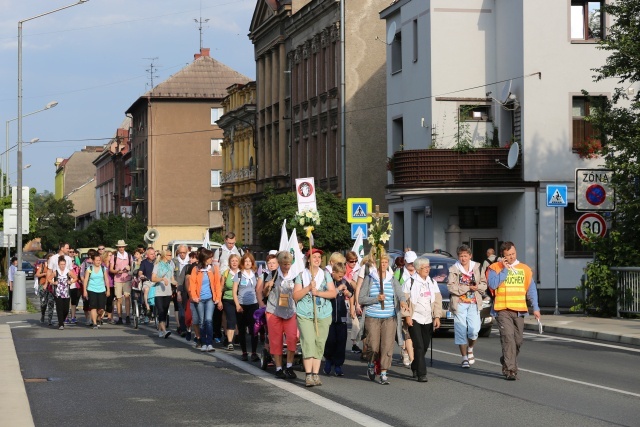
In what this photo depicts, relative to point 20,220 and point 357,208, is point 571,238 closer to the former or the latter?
point 357,208

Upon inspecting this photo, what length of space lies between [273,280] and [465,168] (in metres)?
22.0

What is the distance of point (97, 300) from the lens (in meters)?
28.8

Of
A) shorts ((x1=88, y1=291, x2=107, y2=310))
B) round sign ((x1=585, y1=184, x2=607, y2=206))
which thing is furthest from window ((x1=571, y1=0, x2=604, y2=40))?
shorts ((x1=88, y1=291, x2=107, y2=310))

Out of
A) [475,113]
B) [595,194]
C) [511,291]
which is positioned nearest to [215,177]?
[475,113]

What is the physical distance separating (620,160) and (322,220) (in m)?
18.0

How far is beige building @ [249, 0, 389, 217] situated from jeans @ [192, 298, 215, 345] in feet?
96.9

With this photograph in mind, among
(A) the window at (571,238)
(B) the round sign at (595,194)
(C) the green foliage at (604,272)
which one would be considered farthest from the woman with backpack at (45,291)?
(A) the window at (571,238)

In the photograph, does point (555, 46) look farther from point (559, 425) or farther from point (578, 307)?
point (559, 425)

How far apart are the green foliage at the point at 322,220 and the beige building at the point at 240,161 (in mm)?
20541

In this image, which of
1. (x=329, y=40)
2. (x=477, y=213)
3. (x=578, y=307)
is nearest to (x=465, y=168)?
(x=477, y=213)

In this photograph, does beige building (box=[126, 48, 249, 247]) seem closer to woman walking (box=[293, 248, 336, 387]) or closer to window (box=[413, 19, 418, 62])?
window (box=[413, 19, 418, 62])

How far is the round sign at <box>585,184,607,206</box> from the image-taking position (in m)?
29.2

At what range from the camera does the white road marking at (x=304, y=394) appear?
12108 millimetres

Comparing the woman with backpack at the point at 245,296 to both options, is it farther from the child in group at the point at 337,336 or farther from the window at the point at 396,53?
the window at the point at 396,53
